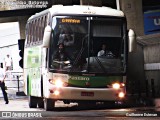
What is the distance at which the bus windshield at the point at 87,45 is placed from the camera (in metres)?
19.1

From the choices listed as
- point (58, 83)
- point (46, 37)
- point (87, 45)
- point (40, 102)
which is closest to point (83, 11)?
point (87, 45)

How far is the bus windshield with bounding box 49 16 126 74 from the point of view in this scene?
19109 mm

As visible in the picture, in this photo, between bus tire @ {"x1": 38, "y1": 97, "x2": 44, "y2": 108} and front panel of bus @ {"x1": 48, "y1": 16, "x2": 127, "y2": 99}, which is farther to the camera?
bus tire @ {"x1": 38, "y1": 97, "x2": 44, "y2": 108}

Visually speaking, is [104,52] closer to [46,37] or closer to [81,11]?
[81,11]

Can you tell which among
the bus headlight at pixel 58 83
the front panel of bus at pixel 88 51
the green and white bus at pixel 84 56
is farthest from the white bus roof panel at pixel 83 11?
the bus headlight at pixel 58 83

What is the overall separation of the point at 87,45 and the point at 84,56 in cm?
38

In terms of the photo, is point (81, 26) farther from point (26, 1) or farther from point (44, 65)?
point (26, 1)

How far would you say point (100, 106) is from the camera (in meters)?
23.1

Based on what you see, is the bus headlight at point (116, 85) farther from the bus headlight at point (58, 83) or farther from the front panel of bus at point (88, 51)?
the bus headlight at point (58, 83)

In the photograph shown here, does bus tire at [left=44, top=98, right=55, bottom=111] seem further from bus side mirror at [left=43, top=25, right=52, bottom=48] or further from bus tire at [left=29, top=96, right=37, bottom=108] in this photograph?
bus tire at [left=29, top=96, right=37, bottom=108]

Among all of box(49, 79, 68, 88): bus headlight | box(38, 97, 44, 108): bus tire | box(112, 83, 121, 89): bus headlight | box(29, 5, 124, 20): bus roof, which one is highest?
box(29, 5, 124, 20): bus roof

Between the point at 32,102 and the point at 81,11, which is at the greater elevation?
the point at 81,11

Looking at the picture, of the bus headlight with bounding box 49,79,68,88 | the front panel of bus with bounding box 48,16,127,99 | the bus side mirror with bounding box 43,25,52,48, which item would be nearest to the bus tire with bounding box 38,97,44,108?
the bus headlight with bounding box 49,79,68,88

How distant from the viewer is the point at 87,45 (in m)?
19.3
